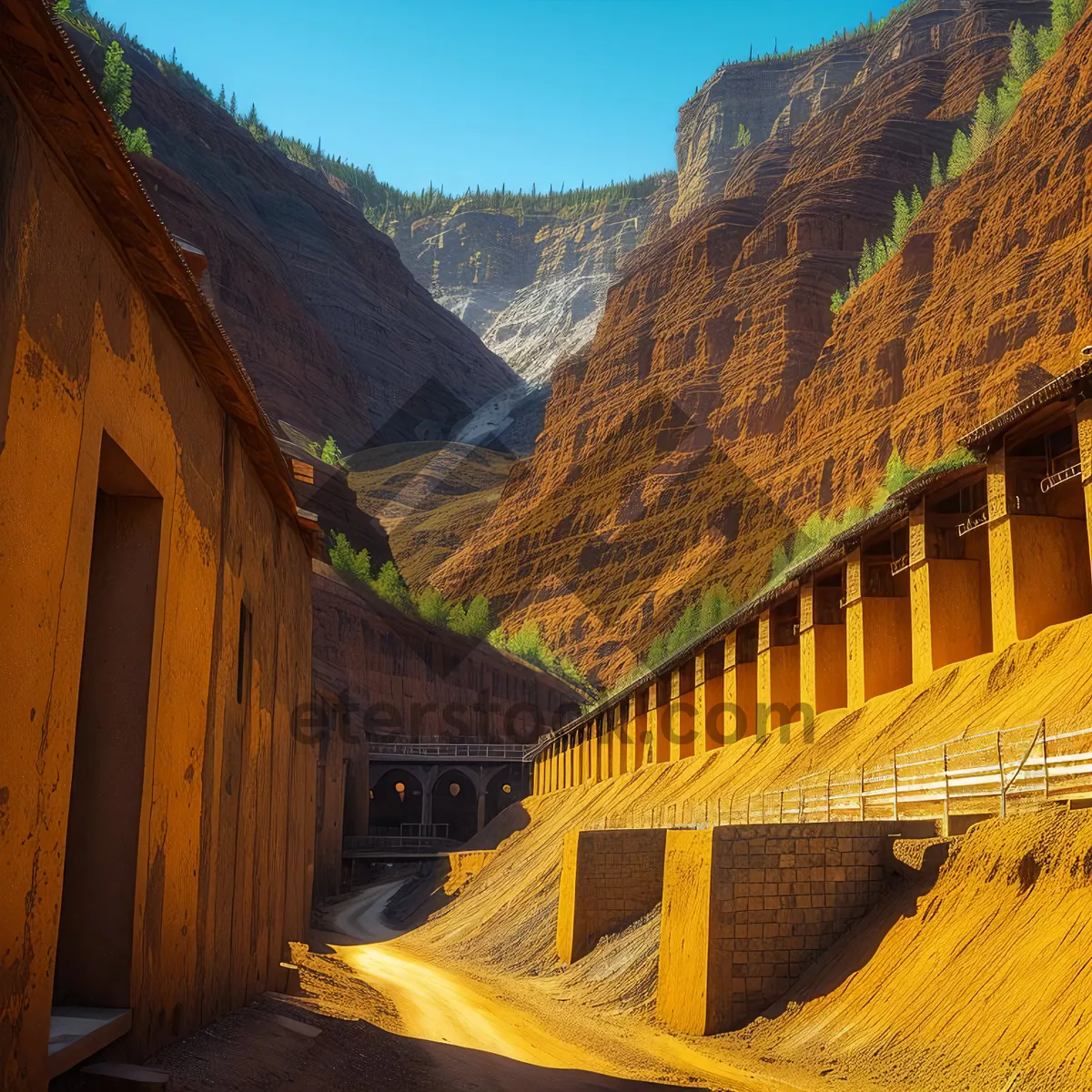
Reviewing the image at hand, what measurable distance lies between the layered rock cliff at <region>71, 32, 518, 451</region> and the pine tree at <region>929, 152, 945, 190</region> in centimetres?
6584

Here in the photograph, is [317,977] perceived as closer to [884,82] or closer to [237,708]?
[237,708]

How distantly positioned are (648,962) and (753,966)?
14.3ft

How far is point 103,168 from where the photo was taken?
7.76 m

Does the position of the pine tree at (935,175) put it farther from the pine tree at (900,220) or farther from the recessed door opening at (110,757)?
the recessed door opening at (110,757)

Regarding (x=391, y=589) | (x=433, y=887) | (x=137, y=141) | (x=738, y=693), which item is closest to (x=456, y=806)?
(x=391, y=589)

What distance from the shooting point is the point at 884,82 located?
118938 mm

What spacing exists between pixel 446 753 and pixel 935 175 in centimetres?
5926

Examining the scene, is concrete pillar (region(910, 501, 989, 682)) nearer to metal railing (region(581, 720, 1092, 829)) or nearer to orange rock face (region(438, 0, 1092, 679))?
metal railing (region(581, 720, 1092, 829))

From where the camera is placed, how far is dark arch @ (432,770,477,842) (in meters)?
72.9

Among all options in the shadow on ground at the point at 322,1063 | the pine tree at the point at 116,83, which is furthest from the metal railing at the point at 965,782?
the pine tree at the point at 116,83

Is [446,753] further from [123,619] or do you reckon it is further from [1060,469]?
[123,619]

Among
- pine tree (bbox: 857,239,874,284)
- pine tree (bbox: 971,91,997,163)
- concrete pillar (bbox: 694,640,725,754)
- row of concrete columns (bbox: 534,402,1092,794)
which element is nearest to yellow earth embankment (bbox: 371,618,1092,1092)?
row of concrete columns (bbox: 534,402,1092,794)

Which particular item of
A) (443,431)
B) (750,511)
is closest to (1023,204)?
(750,511)

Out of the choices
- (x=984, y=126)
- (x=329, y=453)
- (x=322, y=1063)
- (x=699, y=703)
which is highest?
(x=984, y=126)
